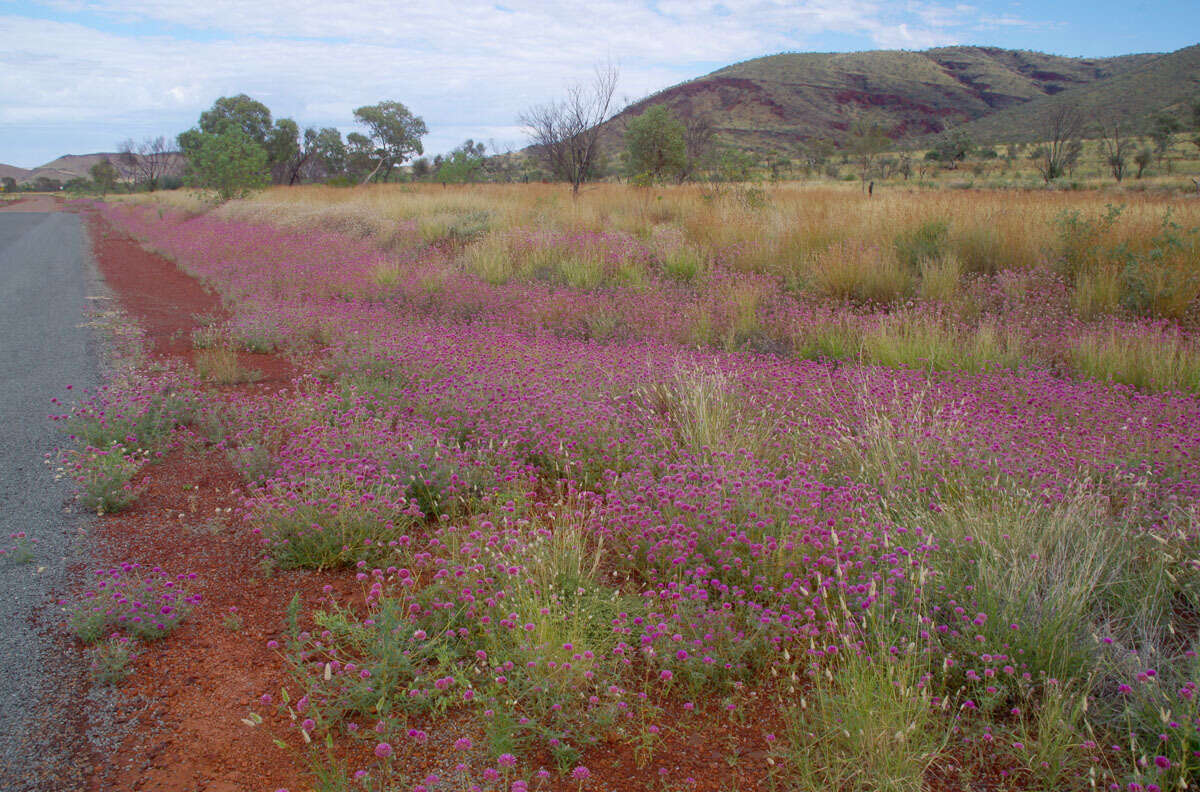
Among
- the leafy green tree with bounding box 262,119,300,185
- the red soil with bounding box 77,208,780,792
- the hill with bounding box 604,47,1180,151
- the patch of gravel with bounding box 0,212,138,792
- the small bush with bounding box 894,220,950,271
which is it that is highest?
the hill with bounding box 604,47,1180,151

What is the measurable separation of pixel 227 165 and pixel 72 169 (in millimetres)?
160881

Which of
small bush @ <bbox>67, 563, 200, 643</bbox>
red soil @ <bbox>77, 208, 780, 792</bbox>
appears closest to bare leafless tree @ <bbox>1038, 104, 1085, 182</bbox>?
red soil @ <bbox>77, 208, 780, 792</bbox>

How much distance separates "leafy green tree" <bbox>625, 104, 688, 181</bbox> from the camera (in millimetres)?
24641

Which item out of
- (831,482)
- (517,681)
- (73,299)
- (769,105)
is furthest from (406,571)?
(769,105)

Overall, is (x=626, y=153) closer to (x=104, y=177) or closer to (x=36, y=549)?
(x=36, y=549)

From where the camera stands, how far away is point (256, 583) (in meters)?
3.27

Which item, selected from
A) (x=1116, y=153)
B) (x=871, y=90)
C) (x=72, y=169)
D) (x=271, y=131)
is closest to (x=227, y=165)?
(x=271, y=131)

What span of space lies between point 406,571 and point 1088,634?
271 centimetres

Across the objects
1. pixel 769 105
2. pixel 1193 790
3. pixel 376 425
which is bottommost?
pixel 1193 790

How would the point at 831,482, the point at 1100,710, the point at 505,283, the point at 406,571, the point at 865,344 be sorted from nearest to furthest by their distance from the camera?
the point at 1100,710
the point at 406,571
the point at 831,482
the point at 865,344
the point at 505,283

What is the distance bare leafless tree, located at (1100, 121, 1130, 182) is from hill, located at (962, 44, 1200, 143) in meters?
1.09

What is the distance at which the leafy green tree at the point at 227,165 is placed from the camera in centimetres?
2947

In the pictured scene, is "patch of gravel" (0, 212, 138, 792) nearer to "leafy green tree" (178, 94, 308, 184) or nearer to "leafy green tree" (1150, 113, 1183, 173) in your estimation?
"leafy green tree" (1150, 113, 1183, 173)

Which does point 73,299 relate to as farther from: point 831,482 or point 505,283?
point 831,482
